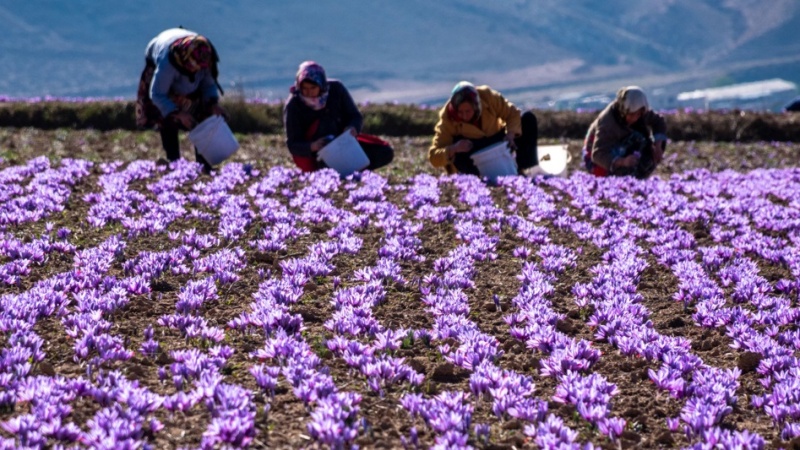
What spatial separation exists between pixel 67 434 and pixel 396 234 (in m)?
4.81

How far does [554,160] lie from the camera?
13.1 meters

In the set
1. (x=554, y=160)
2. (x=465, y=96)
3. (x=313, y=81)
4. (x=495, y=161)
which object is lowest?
(x=554, y=160)

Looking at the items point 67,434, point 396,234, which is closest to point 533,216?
point 396,234

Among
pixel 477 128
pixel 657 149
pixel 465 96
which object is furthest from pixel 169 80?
pixel 657 149

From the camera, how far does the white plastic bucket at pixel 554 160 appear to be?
12.8m

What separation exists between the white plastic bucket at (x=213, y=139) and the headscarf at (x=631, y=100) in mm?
4945

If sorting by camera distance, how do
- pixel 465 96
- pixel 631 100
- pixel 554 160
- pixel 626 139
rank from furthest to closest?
pixel 554 160 < pixel 626 139 < pixel 631 100 < pixel 465 96

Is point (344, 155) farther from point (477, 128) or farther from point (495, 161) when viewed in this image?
point (495, 161)

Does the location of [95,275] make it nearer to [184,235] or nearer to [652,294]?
[184,235]

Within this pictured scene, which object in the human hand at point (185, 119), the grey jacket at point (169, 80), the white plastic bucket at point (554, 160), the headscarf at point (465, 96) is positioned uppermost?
the grey jacket at point (169, 80)

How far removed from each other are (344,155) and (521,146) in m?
2.58

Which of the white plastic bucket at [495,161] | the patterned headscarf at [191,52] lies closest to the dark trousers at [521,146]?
the white plastic bucket at [495,161]

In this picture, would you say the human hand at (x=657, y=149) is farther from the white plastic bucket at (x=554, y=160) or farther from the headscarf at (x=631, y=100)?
the white plastic bucket at (x=554, y=160)

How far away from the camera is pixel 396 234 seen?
880 centimetres
